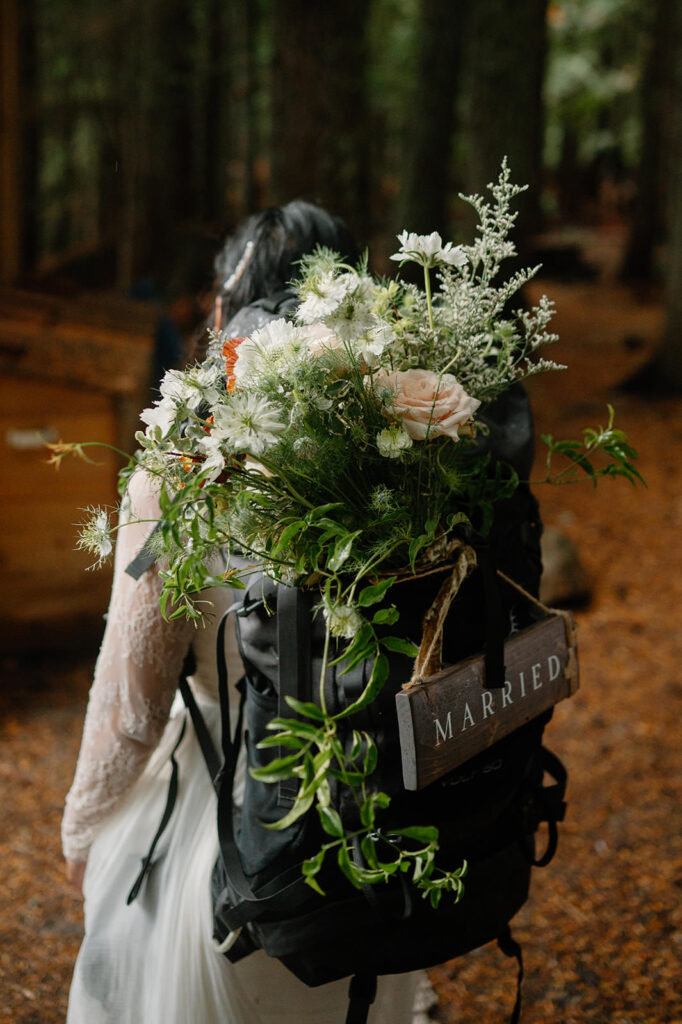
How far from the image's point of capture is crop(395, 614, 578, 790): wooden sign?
138cm

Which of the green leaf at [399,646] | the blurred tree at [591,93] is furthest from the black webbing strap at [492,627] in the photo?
the blurred tree at [591,93]

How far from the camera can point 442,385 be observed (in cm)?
139

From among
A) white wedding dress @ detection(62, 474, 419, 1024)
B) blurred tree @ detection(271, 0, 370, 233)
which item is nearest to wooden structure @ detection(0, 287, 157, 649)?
blurred tree @ detection(271, 0, 370, 233)

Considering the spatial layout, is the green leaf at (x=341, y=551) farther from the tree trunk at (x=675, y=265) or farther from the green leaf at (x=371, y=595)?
the tree trunk at (x=675, y=265)

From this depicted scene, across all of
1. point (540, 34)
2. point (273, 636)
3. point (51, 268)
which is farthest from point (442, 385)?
point (540, 34)

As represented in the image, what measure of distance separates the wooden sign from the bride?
1.75ft

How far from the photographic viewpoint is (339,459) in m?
1.40

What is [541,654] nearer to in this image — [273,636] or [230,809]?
[273,636]

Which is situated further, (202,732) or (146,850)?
(146,850)

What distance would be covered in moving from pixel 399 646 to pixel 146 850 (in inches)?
40.3

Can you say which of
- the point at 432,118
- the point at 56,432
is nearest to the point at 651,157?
the point at 432,118

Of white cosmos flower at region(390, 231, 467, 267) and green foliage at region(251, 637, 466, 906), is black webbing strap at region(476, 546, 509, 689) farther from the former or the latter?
white cosmos flower at region(390, 231, 467, 267)

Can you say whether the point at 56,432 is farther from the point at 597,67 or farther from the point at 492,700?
the point at 597,67

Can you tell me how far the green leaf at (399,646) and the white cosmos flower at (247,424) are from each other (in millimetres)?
336
